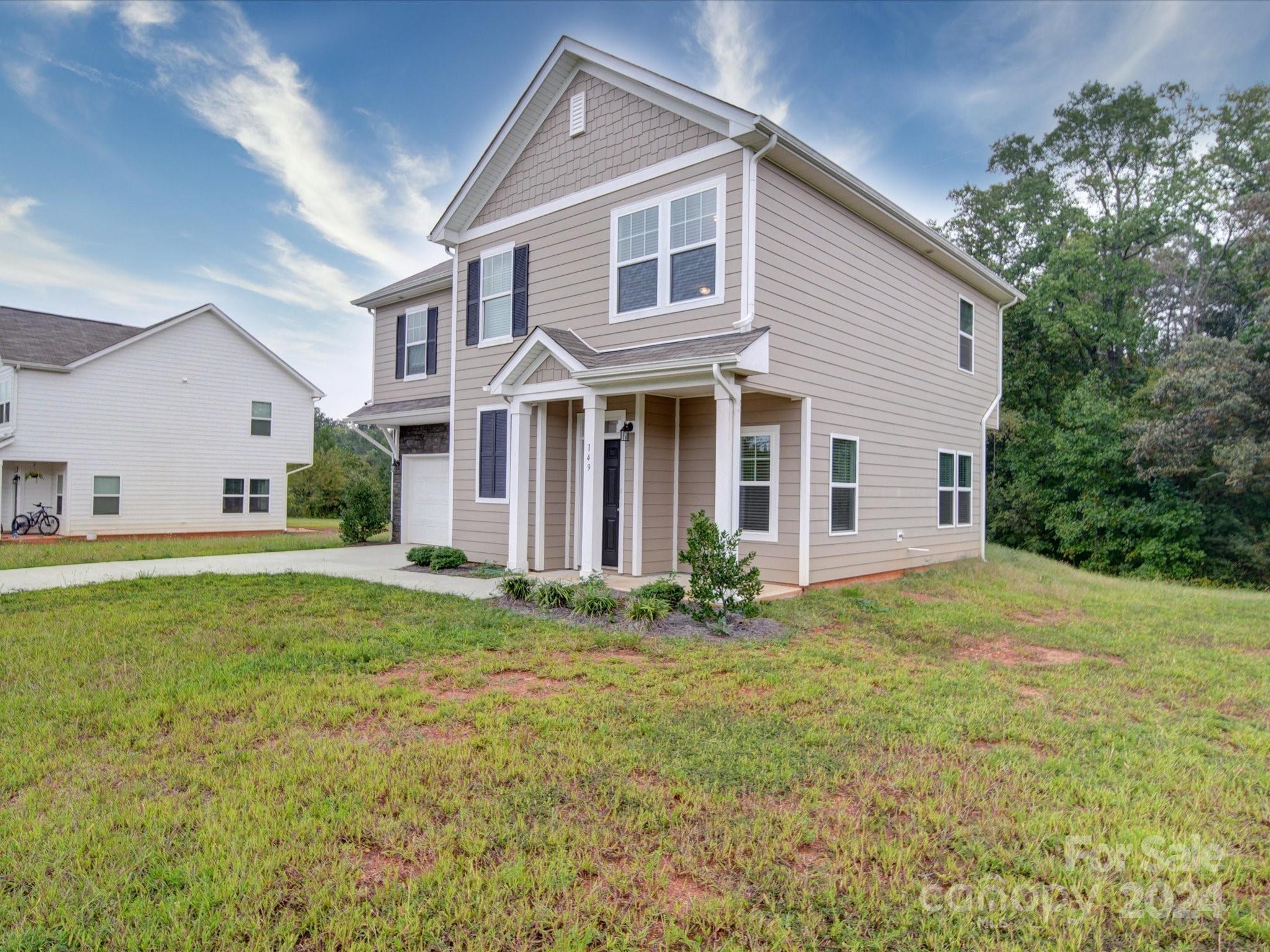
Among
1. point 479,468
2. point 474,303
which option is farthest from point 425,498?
point 474,303

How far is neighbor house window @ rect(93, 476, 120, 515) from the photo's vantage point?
61.7 feet

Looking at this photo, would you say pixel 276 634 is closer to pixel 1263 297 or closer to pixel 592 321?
pixel 592 321

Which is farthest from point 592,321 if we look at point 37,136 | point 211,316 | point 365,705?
point 211,316

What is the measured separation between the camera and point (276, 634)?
252 inches

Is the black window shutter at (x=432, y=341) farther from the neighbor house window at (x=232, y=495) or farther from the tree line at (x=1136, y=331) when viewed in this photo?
the tree line at (x=1136, y=331)

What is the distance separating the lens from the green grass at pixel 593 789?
247 cm

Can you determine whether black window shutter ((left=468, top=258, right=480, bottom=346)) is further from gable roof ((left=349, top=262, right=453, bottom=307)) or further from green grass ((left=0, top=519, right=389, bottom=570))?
green grass ((left=0, top=519, right=389, bottom=570))

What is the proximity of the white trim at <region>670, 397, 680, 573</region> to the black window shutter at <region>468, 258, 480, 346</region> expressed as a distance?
3.70 m

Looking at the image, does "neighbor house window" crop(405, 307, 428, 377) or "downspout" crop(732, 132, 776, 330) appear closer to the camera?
"downspout" crop(732, 132, 776, 330)

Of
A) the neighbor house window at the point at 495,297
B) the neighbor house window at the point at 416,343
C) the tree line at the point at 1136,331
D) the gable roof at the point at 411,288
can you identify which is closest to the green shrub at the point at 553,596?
the neighbor house window at the point at 495,297

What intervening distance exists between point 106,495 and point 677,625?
18.9 metres

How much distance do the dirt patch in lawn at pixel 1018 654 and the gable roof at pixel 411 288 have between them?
34.7 feet

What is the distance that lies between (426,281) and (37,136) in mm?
8604

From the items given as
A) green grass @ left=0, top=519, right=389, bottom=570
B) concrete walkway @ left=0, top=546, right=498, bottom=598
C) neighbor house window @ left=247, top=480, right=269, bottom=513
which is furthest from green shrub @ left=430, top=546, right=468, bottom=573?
neighbor house window @ left=247, top=480, right=269, bottom=513
